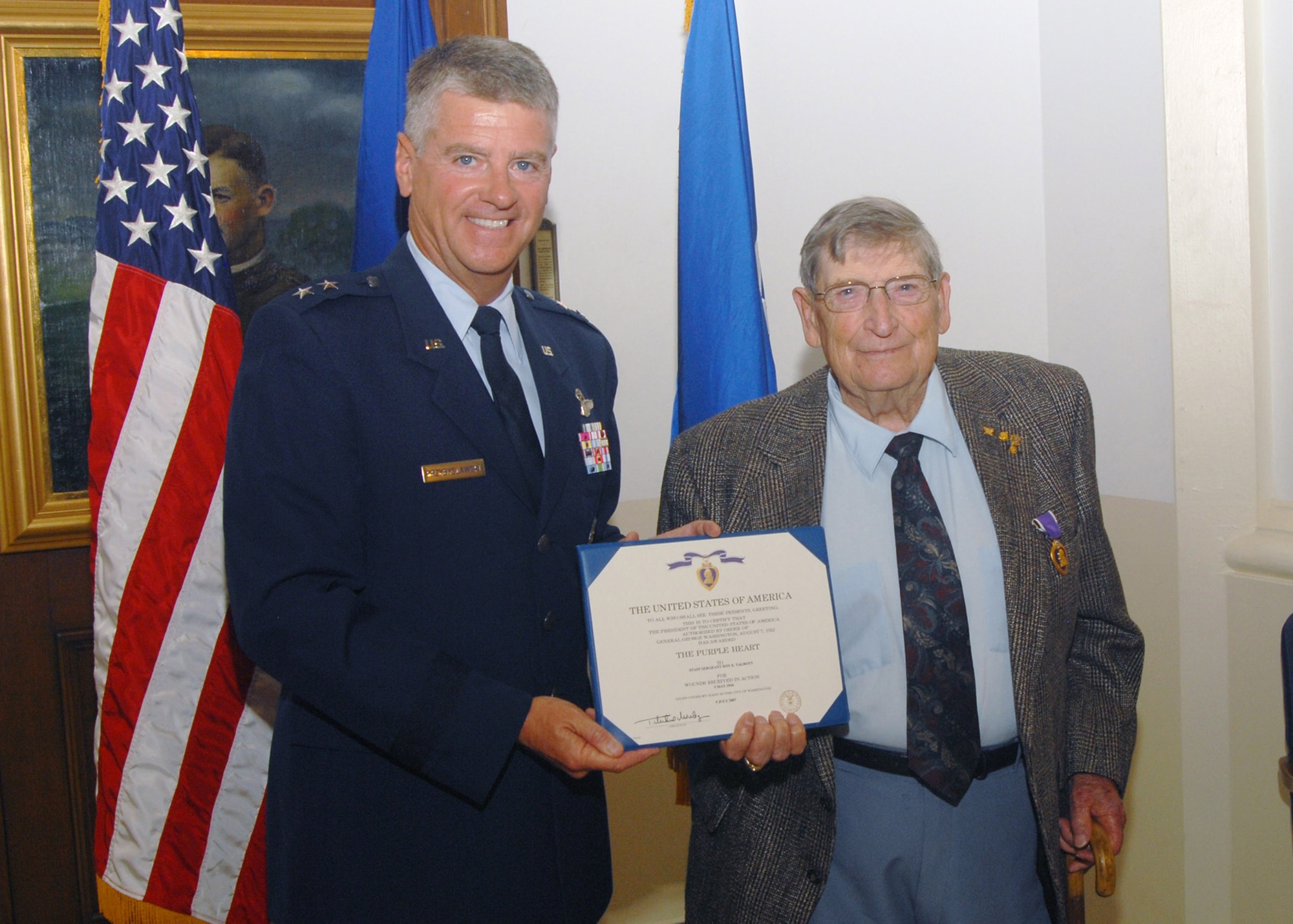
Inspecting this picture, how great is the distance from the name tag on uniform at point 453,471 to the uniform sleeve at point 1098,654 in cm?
106

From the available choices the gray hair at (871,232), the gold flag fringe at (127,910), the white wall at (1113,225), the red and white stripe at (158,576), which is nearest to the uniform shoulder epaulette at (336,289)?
the gray hair at (871,232)

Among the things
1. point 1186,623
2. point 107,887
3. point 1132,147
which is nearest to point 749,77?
point 1132,147

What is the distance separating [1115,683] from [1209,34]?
1868 millimetres

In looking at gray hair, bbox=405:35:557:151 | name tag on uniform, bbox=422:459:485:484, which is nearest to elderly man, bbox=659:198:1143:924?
name tag on uniform, bbox=422:459:485:484

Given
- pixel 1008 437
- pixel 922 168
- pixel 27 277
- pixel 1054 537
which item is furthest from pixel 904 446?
pixel 27 277

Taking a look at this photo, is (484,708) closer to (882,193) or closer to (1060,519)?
(1060,519)

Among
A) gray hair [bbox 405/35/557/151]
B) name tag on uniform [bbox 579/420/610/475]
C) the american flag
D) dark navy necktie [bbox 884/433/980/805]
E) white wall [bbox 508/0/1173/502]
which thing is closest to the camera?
dark navy necktie [bbox 884/433/980/805]

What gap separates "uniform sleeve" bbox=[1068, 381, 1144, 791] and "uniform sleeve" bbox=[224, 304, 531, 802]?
3.33 ft

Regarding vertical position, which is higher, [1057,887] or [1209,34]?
[1209,34]

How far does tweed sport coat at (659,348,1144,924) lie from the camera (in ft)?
5.36

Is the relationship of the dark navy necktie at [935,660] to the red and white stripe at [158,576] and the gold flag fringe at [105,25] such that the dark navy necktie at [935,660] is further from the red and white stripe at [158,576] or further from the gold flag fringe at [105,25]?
the gold flag fringe at [105,25]

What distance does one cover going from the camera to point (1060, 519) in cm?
173

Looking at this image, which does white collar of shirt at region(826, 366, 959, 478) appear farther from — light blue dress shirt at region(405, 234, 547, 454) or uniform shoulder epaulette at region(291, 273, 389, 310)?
uniform shoulder epaulette at region(291, 273, 389, 310)
